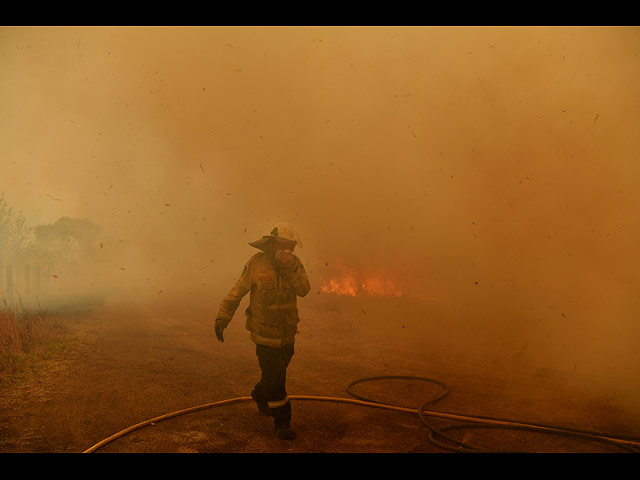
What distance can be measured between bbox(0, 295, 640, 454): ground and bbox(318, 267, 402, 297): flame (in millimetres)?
3352

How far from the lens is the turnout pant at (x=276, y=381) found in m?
4.14

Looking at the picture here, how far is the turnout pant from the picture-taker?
4.14 m

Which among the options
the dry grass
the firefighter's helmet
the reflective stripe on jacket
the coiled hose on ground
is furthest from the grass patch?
the firefighter's helmet

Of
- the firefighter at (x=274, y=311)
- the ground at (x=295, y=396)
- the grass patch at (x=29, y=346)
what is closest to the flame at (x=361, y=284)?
the ground at (x=295, y=396)

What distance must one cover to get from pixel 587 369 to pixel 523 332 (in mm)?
2097

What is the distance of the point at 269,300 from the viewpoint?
13.9 feet

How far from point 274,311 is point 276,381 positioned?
2.08ft

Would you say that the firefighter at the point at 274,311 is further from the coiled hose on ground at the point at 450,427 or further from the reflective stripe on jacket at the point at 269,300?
the coiled hose on ground at the point at 450,427

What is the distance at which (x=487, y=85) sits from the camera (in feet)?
41.7

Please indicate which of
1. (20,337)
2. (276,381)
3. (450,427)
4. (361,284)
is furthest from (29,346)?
(361,284)

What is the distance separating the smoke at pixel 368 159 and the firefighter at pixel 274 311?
16.8 feet

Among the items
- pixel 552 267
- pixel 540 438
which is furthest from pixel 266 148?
pixel 540 438

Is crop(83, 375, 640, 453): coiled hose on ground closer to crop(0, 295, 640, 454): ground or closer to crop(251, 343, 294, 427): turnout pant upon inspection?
crop(0, 295, 640, 454): ground

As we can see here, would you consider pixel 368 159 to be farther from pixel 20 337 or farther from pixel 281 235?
pixel 281 235
